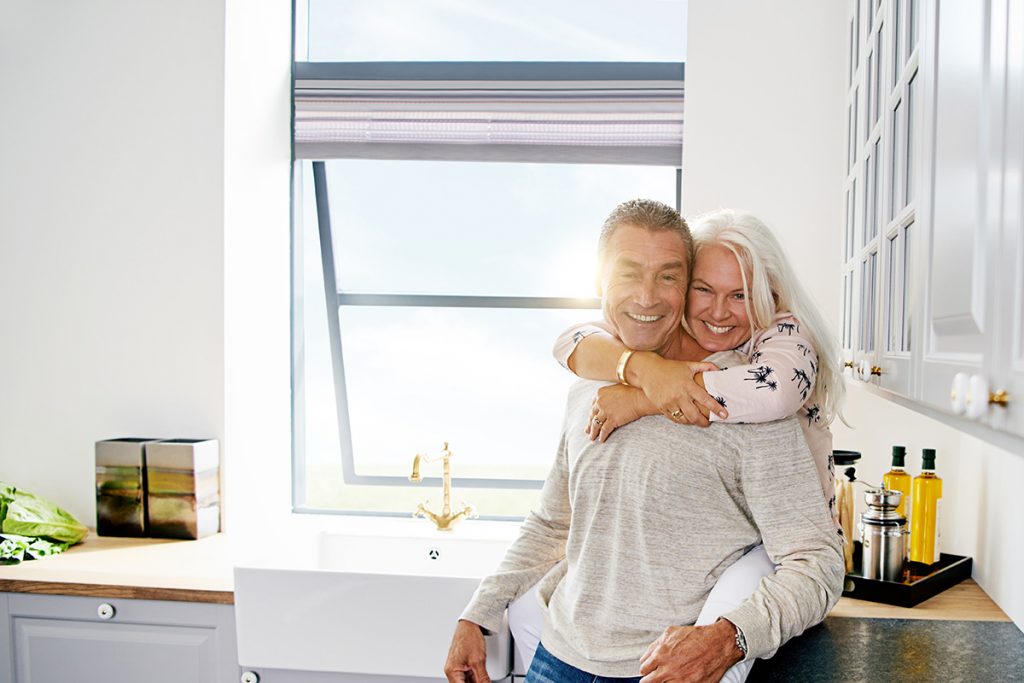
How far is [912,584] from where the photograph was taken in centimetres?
184

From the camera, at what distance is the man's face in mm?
1507

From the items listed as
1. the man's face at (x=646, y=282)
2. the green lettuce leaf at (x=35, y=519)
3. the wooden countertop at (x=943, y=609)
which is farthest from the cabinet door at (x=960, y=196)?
the green lettuce leaf at (x=35, y=519)

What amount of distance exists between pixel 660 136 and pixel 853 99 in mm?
829

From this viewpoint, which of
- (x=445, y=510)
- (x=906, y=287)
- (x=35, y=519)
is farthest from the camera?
(x=445, y=510)

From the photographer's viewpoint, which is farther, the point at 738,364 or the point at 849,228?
the point at 849,228

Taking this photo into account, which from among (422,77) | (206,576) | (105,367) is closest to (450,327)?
(422,77)

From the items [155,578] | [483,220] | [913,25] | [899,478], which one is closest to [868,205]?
[913,25]

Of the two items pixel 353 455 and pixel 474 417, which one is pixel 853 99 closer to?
pixel 353 455

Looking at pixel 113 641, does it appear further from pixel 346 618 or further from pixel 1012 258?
pixel 1012 258

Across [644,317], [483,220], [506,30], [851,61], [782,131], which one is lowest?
[644,317]

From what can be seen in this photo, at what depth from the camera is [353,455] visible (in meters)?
3.31

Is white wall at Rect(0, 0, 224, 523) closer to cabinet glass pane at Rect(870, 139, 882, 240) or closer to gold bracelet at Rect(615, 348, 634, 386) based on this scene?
gold bracelet at Rect(615, 348, 634, 386)

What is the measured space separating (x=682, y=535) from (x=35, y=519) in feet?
6.31

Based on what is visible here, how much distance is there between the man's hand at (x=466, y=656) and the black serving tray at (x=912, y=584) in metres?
0.80
